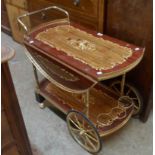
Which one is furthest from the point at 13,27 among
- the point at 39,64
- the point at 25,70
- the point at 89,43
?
the point at 89,43

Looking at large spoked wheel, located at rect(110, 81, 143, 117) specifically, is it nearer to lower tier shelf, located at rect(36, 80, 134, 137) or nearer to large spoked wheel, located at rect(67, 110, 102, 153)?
lower tier shelf, located at rect(36, 80, 134, 137)

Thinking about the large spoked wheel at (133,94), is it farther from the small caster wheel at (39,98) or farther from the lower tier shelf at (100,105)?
the small caster wheel at (39,98)

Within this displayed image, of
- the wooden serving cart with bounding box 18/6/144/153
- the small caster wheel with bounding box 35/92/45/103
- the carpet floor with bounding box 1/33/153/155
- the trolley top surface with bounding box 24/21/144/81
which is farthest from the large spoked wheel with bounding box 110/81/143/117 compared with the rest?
the small caster wheel with bounding box 35/92/45/103

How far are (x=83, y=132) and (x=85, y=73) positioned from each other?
48 centimetres

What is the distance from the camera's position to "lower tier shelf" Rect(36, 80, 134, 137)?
1.45 m

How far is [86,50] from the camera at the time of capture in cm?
132

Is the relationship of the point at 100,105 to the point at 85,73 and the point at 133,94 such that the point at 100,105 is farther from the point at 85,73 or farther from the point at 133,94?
the point at 85,73

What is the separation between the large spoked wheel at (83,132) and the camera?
1400mm

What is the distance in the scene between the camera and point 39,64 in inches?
58.1

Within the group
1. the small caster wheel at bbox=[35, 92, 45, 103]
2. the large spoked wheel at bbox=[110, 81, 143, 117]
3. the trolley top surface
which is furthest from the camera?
the small caster wheel at bbox=[35, 92, 45, 103]

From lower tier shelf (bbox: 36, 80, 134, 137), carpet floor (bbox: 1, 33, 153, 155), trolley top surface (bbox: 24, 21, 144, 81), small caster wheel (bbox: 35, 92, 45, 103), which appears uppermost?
trolley top surface (bbox: 24, 21, 144, 81)

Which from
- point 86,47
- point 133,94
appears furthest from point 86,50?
point 133,94

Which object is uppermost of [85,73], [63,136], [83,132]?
[85,73]

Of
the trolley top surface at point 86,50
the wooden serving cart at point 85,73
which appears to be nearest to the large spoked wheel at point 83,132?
the wooden serving cart at point 85,73
